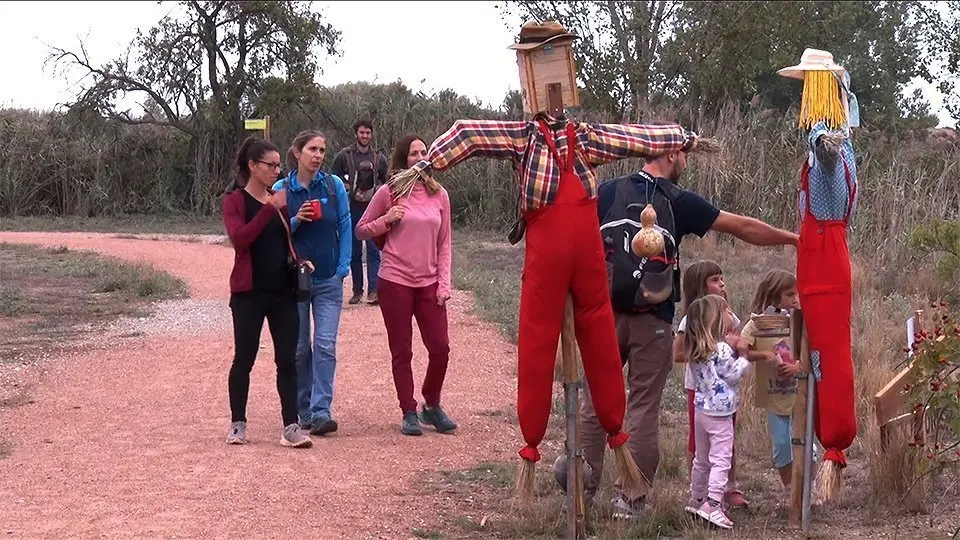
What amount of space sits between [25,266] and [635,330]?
13.1m

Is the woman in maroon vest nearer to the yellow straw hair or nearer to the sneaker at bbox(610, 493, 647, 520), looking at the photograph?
the sneaker at bbox(610, 493, 647, 520)

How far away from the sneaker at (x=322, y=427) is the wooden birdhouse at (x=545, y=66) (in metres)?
3.17

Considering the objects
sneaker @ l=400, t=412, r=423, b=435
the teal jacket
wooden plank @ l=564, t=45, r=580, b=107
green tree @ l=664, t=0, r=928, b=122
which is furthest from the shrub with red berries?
green tree @ l=664, t=0, r=928, b=122

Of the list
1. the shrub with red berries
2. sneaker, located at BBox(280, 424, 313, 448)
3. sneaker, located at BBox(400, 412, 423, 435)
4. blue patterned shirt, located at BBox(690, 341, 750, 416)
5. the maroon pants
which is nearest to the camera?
the shrub with red berries

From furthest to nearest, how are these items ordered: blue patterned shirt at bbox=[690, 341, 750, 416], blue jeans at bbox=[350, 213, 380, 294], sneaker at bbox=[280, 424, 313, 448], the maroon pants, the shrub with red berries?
blue jeans at bbox=[350, 213, 380, 294] < the maroon pants < sneaker at bbox=[280, 424, 313, 448] < blue patterned shirt at bbox=[690, 341, 750, 416] < the shrub with red berries

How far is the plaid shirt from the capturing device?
5.46m

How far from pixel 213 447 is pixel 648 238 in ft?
10.6

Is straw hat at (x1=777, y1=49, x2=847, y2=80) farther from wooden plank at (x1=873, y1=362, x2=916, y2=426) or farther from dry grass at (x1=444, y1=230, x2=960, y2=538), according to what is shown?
dry grass at (x1=444, y1=230, x2=960, y2=538)

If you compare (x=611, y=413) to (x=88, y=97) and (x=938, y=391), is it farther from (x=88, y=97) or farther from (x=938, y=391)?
(x=88, y=97)

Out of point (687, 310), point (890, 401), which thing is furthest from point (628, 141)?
point (890, 401)

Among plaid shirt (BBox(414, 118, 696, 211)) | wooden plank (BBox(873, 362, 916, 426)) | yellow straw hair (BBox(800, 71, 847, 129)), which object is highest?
yellow straw hair (BBox(800, 71, 847, 129))

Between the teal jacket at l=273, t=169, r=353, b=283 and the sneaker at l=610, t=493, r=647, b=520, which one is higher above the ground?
the teal jacket at l=273, t=169, r=353, b=283

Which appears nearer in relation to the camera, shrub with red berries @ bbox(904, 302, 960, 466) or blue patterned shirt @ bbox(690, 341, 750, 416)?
shrub with red berries @ bbox(904, 302, 960, 466)

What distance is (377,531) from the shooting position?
241 inches
